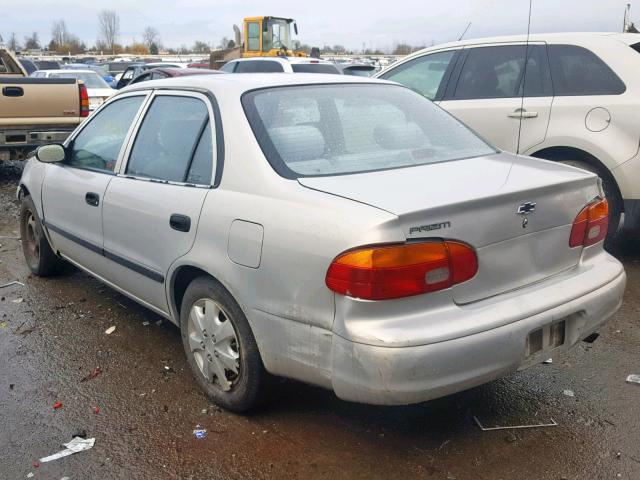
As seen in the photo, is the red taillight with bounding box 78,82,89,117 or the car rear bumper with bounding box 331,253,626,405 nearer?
the car rear bumper with bounding box 331,253,626,405

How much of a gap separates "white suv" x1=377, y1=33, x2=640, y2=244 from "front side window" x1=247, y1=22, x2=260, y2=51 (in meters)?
16.6

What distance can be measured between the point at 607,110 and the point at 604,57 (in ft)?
1.60

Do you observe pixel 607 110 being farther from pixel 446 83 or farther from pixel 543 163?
pixel 543 163

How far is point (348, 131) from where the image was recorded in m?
3.36

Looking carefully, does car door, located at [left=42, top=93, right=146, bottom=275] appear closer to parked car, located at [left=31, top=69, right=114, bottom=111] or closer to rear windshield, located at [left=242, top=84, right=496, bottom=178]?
rear windshield, located at [left=242, top=84, right=496, bottom=178]

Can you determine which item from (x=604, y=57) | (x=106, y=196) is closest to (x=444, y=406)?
(x=106, y=196)

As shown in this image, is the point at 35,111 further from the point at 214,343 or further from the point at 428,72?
the point at 214,343

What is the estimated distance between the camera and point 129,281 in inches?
155

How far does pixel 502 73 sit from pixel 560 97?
69 cm

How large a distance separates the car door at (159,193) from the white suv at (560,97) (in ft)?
11.1

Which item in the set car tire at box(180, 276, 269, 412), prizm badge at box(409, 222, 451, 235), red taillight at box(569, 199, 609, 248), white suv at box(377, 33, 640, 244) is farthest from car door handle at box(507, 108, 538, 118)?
car tire at box(180, 276, 269, 412)

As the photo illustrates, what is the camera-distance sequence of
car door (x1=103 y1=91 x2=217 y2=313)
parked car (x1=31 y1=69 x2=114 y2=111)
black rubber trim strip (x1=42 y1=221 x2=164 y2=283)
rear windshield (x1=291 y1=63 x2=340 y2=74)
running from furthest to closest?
parked car (x1=31 y1=69 x2=114 y2=111) < rear windshield (x1=291 y1=63 x2=340 y2=74) < black rubber trim strip (x1=42 y1=221 x2=164 y2=283) < car door (x1=103 y1=91 x2=217 y2=313)

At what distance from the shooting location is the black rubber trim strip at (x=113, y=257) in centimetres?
363

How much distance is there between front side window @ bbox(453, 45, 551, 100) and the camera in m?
5.91
